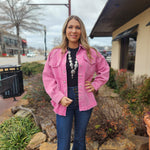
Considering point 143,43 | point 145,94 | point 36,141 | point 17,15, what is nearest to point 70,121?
point 36,141

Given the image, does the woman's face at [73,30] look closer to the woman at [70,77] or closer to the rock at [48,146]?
the woman at [70,77]

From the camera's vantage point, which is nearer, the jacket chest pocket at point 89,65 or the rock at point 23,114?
the jacket chest pocket at point 89,65

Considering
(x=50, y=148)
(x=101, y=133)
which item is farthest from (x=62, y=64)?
(x=50, y=148)

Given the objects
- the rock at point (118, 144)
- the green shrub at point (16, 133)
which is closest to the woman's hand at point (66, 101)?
the rock at point (118, 144)

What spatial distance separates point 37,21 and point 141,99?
11.0 metres

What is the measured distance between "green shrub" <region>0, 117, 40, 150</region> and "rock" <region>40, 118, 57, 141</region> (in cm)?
15

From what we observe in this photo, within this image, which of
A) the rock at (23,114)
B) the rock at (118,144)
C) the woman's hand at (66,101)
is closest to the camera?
the woman's hand at (66,101)

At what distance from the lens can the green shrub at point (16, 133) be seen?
7.14 ft

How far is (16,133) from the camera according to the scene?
2295 millimetres

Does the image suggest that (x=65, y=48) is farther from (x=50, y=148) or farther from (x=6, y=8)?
(x=6, y=8)

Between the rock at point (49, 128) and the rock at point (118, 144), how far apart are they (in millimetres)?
907

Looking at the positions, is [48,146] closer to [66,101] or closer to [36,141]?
[36,141]

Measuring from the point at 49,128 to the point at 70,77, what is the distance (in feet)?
5.11

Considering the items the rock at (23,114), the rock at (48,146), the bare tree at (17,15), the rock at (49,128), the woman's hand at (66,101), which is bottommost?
the rock at (48,146)
